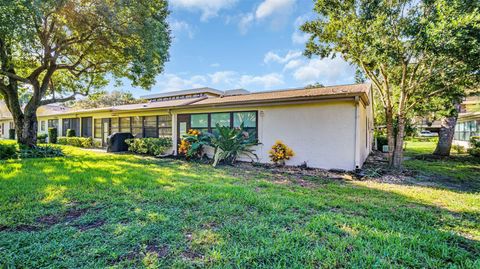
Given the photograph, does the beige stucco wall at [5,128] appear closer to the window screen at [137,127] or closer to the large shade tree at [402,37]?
the window screen at [137,127]

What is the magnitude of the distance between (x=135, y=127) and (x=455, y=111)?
17977mm

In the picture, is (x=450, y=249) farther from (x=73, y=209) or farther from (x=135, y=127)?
(x=135, y=127)

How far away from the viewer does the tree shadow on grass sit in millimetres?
2496

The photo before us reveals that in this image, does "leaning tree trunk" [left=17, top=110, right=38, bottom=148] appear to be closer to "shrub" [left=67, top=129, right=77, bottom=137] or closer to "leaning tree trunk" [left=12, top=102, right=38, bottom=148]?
"leaning tree trunk" [left=12, top=102, right=38, bottom=148]

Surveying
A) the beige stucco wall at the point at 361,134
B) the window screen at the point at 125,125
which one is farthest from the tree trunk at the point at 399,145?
the window screen at the point at 125,125

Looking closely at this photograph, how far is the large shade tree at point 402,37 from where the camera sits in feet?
17.0

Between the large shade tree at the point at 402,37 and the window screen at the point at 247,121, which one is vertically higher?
the large shade tree at the point at 402,37

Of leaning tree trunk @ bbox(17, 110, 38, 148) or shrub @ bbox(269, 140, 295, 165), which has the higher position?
leaning tree trunk @ bbox(17, 110, 38, 148)

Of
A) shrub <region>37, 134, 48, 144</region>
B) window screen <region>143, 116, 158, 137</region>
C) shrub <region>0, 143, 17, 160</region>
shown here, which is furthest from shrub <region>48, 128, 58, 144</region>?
shrub <region>0, 143, 17, 160</region>

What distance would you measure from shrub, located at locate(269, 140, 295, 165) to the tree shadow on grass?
3.12 meters

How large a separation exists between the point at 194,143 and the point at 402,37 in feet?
26.0

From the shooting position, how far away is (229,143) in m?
9.11

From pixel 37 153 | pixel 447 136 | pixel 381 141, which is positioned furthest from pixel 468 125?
pixel 37 153

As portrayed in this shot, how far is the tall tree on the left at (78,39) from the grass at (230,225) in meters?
5.07
